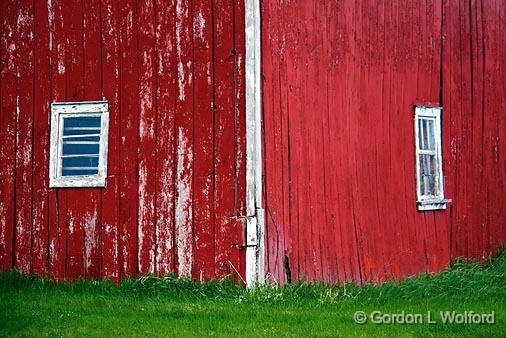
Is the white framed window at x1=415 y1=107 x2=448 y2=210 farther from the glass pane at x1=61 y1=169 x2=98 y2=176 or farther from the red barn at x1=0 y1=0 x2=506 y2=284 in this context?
the glass pane at x1=61 y1=169 x2=98 y2=176

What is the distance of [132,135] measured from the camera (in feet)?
38.3

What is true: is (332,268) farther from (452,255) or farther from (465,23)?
(465,23)

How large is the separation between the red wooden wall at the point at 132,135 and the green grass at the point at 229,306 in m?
0.43

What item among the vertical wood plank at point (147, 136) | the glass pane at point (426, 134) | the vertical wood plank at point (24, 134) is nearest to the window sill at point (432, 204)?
the glass pane at point (426, 134)

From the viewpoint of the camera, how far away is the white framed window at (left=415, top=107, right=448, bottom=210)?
1376cm

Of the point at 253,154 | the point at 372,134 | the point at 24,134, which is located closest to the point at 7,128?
the point at 24,134

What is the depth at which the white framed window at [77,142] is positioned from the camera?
1187cm

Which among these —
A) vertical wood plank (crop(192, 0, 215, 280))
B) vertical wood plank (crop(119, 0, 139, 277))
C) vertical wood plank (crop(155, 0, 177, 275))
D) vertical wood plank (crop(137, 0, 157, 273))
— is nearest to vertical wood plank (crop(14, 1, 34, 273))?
vertical wood plank (crop(119, 0, 139, 277))

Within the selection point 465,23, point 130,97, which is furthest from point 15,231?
point 465,23

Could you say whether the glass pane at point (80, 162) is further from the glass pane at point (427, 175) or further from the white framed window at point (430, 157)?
the glass pane at point (427, 175)

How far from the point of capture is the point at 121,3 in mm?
11883

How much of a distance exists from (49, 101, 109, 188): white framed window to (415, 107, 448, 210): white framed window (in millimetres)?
5064

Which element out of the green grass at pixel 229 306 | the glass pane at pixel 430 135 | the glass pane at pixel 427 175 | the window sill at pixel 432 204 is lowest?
the green grass at pixel 229 306

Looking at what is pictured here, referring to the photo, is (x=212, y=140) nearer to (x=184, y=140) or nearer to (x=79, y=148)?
(x=184, y=140)
